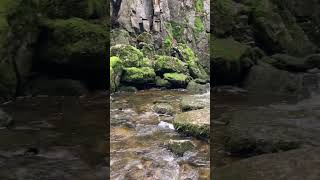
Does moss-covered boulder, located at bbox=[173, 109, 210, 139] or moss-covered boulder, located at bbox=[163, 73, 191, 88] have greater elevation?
moss-covered boulder, located at bbox=[173, 109, 210, 139]

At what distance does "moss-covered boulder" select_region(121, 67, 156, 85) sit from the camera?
36.1 meters

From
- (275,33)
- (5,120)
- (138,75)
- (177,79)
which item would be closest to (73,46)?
(5,120)

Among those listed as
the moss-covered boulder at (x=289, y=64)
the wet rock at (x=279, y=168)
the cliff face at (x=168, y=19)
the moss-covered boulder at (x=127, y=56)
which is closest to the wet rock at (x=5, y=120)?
the wet rock at (x=279, y=168)

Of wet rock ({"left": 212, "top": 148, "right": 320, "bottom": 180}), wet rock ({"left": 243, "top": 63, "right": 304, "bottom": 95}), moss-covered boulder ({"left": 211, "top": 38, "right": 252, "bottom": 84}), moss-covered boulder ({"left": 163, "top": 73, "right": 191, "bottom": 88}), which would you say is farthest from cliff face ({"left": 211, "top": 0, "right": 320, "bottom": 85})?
moss-covered boulder ({"left": 163, "top": 73, "right": 191, "bottom": 88})

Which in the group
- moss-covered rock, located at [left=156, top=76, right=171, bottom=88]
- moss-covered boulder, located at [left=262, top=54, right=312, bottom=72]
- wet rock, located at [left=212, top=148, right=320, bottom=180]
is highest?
moss-covered boulder, located at [left=262, top=54, right=312, bottom=72]

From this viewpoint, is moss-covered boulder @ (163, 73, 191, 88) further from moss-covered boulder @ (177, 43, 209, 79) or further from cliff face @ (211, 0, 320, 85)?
cliff face @ (211, 0, 320, 85)

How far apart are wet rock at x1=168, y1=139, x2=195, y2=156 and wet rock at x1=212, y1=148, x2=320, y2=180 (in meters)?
4.43

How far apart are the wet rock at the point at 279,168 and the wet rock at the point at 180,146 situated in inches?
174

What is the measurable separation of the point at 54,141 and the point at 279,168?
575 centimetres

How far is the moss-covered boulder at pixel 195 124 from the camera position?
12668mm

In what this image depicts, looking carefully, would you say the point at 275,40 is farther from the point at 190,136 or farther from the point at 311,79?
the point at 190,136

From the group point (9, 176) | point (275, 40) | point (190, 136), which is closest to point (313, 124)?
point (190, 136)

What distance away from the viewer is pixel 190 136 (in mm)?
13148

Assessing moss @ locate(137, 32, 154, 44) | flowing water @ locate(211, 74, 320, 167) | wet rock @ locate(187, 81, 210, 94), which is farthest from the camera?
moss @ locate(137, 32, 154, 44)
